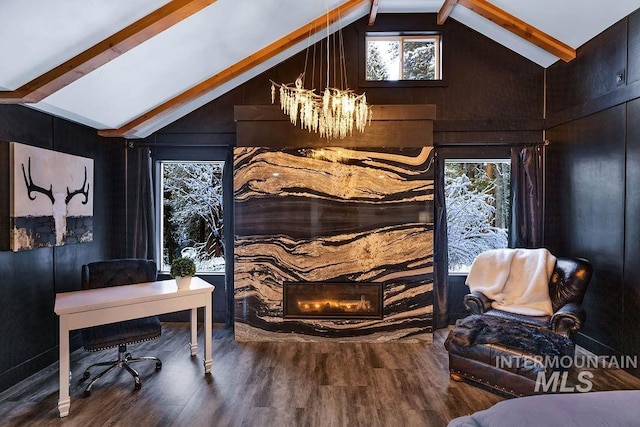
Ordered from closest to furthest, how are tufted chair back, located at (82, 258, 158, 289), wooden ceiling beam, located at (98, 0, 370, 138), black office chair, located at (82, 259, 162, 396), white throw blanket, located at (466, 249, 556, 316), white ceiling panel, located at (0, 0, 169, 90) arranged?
1. white ceiling panel, located at (0, 0, 169, 90)
2. black office chair, located at (82, 259, 162, 396)
3. tufted chair back, located at (82, 258, 158, 289)
4. white throw blanket, located at (466, 249, 556, 316)
5. wooden ceiling beam, located at (98, 0, 370, 138)

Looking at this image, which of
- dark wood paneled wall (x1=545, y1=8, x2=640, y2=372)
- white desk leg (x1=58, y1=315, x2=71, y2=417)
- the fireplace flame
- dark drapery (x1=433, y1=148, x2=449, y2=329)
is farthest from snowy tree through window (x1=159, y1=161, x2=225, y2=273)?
dark wood paneled wall (x1=545, y1=8, x2=640, y2=372)

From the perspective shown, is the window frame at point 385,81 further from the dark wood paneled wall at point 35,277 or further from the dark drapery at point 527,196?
the dark wood paneled wall at point 35,277

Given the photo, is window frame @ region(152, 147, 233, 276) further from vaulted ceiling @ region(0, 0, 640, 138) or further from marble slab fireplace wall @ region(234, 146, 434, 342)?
marble slab fireplace wall @ region(234, 146, 434, 342)

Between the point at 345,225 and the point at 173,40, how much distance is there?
2.50 m

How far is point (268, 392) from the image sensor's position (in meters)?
3.16

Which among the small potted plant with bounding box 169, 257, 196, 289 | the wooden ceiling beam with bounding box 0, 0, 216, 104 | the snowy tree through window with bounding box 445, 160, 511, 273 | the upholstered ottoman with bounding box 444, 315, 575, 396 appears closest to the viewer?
the wooden ceiling beam with bounding box 0, 0, 216, 104

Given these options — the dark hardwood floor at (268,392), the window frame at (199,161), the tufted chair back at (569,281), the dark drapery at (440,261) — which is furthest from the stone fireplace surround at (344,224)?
the tufted chair back at (569,281)

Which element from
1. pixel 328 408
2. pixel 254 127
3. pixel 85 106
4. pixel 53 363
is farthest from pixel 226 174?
pixel 328 408

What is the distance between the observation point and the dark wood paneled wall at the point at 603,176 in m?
3.52

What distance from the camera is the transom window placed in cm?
502

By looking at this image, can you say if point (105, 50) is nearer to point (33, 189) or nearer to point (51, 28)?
point (51, 28)

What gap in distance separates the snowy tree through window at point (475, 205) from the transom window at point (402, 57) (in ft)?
4.15

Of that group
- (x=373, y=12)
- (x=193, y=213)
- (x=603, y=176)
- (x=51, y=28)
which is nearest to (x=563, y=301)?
(x=603, y=176)

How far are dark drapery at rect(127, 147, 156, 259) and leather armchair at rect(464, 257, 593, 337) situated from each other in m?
3.88
